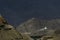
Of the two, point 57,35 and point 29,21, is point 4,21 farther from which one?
point 29,21

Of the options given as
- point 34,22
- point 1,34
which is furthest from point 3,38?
point 34,22

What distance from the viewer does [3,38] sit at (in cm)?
917

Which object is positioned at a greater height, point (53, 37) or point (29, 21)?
point (29, 21)

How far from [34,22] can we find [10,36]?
48.2 feet

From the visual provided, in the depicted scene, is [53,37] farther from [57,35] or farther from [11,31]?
[11,31]

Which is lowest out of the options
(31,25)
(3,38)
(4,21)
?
(3,38)

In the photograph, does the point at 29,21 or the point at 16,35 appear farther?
the point at 29,21

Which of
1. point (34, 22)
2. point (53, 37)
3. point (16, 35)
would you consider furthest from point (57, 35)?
point (34, 22)

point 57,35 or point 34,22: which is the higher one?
point 34,22

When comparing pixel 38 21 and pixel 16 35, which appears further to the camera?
pixel 38 21

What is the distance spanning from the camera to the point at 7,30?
30.9 feet

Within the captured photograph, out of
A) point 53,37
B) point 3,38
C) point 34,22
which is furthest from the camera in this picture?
point 34,22

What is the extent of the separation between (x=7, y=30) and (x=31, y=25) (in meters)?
14.6

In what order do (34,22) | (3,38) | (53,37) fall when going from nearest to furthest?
1. (3,38)
2. (53,37)
3. (34,22)
